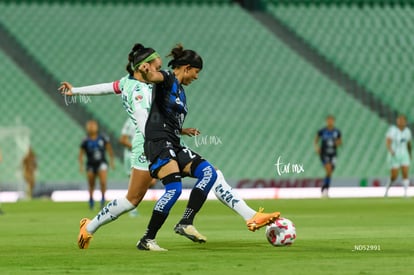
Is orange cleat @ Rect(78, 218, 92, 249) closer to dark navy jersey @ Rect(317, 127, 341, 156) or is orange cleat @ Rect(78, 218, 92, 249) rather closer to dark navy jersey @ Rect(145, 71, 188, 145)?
dark navy jersey @ Rect(145, 71, 188, 145)

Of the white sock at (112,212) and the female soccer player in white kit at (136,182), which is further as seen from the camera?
the white sock at (112,212)

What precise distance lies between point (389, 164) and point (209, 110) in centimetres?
604

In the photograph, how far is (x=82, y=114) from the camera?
31.2 meters

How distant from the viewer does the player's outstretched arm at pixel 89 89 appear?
1111cm

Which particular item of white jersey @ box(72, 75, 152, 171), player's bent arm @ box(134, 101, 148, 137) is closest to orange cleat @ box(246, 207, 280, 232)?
white jersey @ box(72, 75, 152, 171)

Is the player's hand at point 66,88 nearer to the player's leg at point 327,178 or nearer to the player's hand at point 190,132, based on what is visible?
the player's hand at point 190,132

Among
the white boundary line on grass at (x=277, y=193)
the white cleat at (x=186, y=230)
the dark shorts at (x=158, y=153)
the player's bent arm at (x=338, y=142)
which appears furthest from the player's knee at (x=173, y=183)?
the player's bent arm at (x=338, y=142)

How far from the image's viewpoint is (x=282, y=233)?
35.5 ft

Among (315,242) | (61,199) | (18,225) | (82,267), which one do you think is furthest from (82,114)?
(82,267)

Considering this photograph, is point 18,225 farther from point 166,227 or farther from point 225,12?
→ point 225,12

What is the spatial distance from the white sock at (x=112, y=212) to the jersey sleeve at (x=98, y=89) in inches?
45.7

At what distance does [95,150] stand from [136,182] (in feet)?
43.1

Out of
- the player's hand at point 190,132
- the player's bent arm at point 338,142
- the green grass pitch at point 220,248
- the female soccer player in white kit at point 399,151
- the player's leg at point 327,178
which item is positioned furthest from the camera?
the player's bent arm at point 338,142

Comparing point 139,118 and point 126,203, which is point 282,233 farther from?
point 139,118
